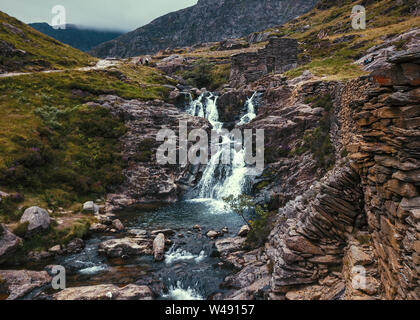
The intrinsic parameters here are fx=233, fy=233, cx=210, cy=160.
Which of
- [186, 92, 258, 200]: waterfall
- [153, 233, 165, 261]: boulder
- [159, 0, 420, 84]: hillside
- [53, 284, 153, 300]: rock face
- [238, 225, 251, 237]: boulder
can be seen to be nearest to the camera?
[53, 284, 153, 300]: rock face

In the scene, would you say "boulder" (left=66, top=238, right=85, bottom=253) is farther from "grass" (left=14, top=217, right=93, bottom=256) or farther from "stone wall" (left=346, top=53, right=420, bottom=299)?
"stone wall" (left=346, top=53, right=420, bottom=299)

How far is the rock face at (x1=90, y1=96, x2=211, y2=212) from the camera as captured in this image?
1417 inches

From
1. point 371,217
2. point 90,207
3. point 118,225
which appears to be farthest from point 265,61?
point 371,217

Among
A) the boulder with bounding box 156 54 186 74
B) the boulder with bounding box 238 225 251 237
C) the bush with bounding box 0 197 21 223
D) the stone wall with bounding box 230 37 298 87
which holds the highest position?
the boulder with bounding box 156 54 186 74

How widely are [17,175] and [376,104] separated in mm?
33424

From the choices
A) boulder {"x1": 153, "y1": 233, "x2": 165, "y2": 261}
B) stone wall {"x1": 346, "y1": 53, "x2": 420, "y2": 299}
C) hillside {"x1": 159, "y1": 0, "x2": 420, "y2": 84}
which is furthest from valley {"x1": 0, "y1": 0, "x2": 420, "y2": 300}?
hillside {"x1": 159, "y1": 0, "x2": 420, "y2": 84}

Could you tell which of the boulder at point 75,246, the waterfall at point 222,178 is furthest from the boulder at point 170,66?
the boulder at point 75,246

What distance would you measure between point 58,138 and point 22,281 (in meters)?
26.6

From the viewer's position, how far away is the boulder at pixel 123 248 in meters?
20.2

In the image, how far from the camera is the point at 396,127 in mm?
6512

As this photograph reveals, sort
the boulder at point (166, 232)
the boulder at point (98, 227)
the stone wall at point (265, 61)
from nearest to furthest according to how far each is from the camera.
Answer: the boulder at point (166, 232) → the boulder at point (98, 227) → the stone wall at point (265, 61)

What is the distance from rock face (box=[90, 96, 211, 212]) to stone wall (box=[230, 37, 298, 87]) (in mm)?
22653

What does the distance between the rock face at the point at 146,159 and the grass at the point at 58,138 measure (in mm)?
1768

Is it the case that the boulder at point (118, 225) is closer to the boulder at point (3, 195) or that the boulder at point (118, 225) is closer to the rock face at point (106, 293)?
the rock face at point (106, 293)
